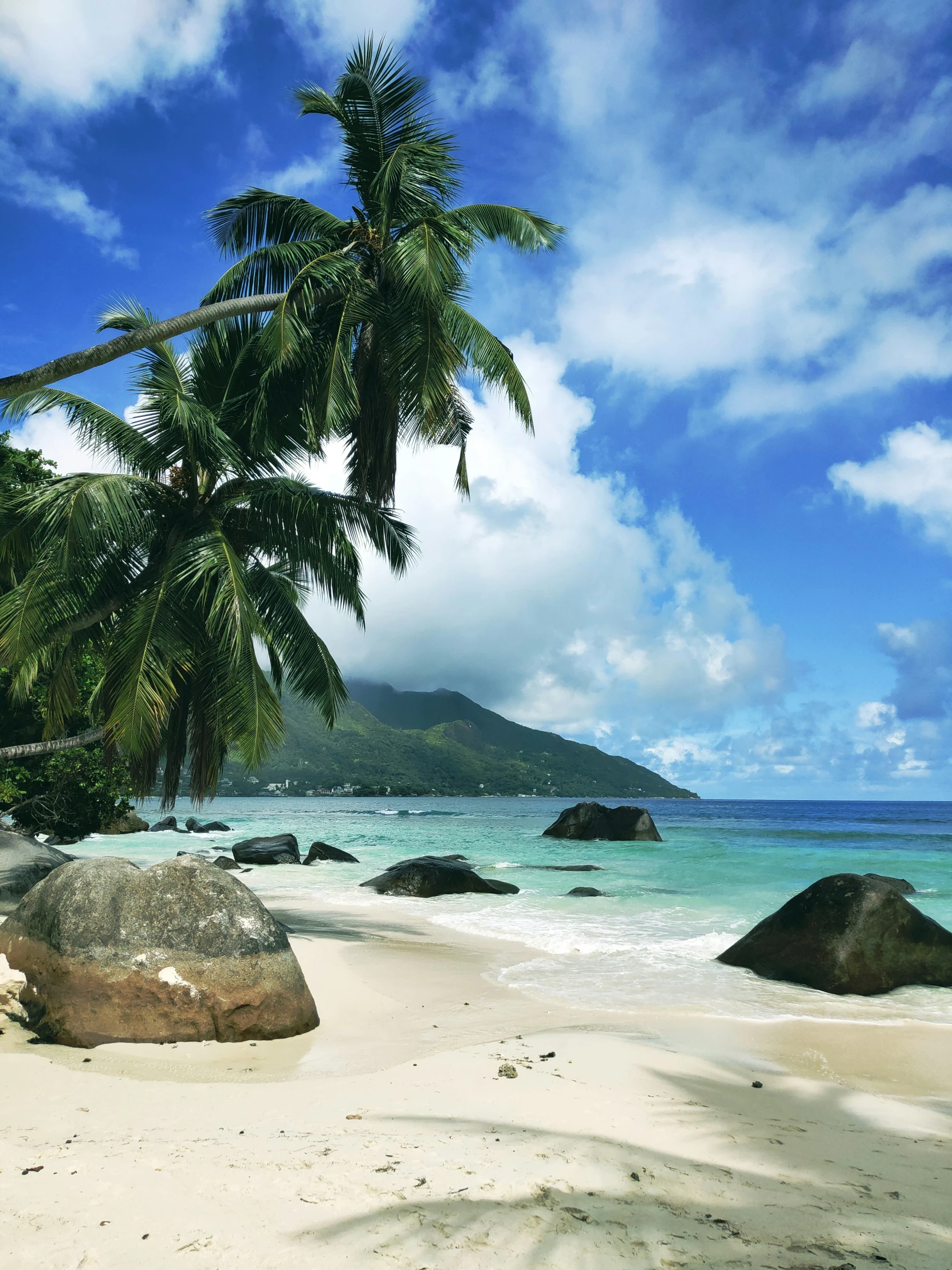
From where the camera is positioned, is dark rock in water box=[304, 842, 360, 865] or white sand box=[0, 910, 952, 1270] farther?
dark rock in water box=[304, 842, 360, 865]

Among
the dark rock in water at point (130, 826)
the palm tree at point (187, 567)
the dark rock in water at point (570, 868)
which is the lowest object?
the dark rock in water at point (130, 826)

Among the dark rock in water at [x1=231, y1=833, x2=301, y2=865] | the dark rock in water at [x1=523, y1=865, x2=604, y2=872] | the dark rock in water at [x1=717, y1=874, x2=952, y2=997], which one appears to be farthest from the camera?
the dark rock in water at [x1=231, y1=833, x2=301, y2=865]

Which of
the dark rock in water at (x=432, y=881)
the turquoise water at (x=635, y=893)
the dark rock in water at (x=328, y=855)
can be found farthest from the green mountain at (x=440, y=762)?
the dark rock in water at (x=432, y=881)

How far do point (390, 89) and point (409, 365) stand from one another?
4492 millimetres

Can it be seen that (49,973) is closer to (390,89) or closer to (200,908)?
(200,908)

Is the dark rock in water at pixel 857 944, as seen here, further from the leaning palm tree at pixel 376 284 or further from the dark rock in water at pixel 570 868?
the dark rock in water at pixel 570 868

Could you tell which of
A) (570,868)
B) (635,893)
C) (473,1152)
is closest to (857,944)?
(473,1152)

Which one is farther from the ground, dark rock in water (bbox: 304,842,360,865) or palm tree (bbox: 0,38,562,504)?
palm tree (bbox: 0,38,562,504)

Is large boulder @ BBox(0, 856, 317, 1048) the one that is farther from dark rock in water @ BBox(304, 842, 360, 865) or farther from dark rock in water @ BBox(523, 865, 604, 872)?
dark rock in water @ BBox(304, 842, 360, 865)

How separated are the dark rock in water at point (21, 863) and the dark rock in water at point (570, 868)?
1339 cm

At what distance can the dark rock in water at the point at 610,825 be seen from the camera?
3394 cm

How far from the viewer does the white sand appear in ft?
9.11

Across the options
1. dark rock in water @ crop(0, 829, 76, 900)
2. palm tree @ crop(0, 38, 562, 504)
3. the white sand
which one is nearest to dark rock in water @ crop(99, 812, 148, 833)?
dark rock in water @ crop(0, 829, 76, 900)

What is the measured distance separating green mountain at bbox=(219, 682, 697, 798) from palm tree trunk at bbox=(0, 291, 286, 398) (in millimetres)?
73106
